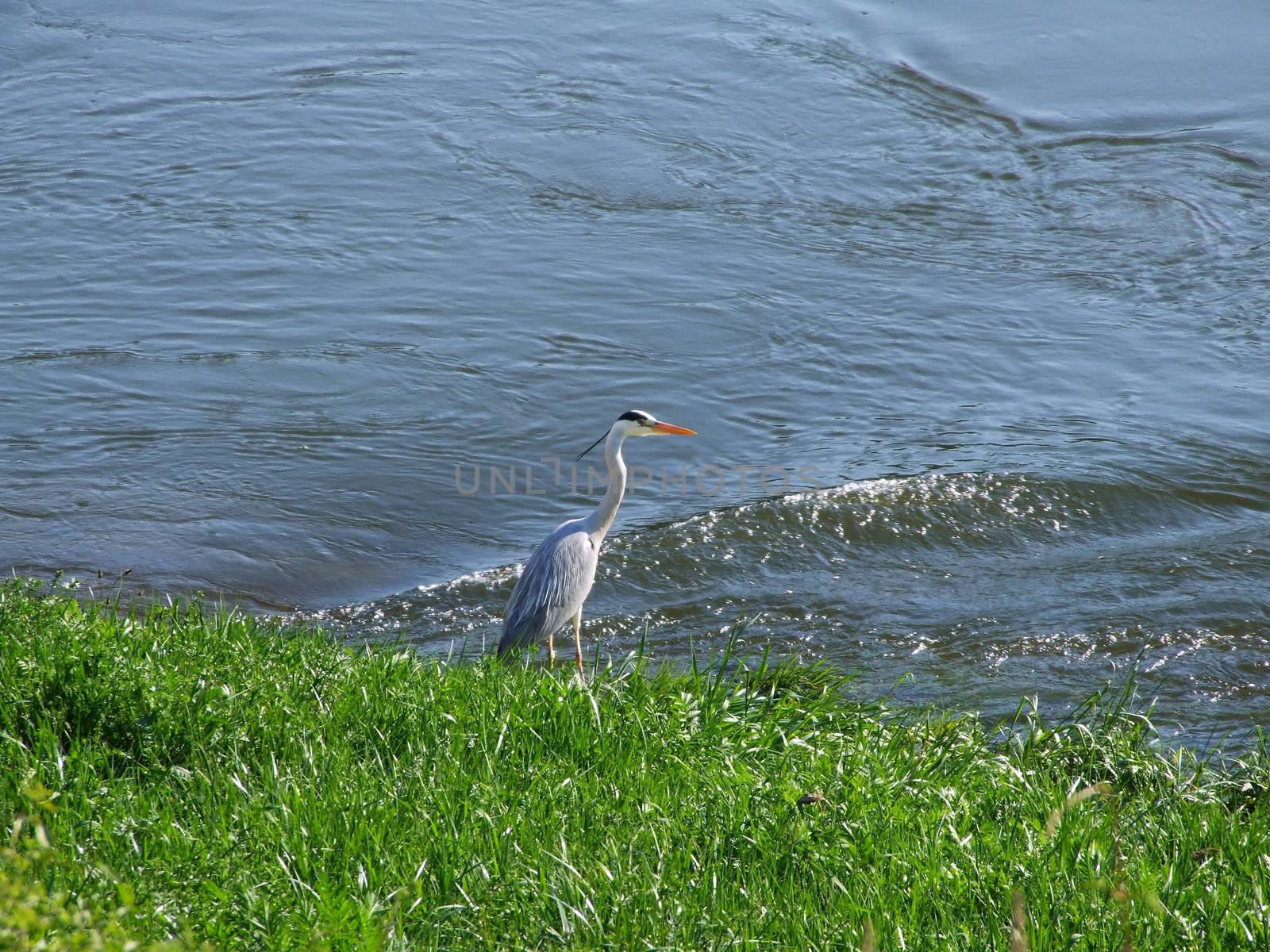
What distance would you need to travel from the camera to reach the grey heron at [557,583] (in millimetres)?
6125

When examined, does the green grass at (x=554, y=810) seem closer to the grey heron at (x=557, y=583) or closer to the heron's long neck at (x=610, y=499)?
the grey heron at (x=557, y=583)

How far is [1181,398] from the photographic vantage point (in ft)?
32.0

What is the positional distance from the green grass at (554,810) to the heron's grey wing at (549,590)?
40.8 inches

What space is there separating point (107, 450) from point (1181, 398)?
7752 millimetres

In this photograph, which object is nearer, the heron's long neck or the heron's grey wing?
the heron's grey wing

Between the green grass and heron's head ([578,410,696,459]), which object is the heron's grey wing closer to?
heron's head ([578,410,696,459])

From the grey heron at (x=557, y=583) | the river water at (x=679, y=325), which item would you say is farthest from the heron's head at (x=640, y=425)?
the river water at (x=679, y=325)

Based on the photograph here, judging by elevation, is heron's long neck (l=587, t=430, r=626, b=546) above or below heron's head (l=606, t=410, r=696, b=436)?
below

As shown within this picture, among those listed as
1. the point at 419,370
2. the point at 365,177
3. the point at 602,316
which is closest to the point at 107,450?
the point at 419,370

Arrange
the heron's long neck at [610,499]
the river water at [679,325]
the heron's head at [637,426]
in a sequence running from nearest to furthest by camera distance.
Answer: the heron's long neck at [610,499] < the heron's head at [637,426] < the river water at [679,325]

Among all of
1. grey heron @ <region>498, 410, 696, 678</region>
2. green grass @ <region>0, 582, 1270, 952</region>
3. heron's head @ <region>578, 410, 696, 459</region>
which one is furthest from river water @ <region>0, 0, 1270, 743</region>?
green grass @ <region>0, 582, 1270, 952</region>

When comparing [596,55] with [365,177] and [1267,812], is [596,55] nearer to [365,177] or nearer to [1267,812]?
[365,177]

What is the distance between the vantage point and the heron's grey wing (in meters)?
6.12

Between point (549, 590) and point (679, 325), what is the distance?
494 cm
